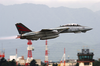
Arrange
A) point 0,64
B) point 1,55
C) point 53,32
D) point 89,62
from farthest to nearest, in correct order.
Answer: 1. point 1,55
2. point 0,64
3. point 89,62
4. point 53,32

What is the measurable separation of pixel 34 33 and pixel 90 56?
270 feet

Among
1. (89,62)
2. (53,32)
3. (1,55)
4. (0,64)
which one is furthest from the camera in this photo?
(1,55)

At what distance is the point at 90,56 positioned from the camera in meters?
148

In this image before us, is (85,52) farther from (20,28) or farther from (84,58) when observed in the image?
(20,28)

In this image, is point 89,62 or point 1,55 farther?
point 1,55

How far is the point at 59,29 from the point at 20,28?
32.0 ft

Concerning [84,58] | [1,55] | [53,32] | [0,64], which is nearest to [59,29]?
[53,32]

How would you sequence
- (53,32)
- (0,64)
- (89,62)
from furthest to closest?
(0,64) → (89,62) → (53,32)

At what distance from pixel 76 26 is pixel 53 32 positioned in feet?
19.6

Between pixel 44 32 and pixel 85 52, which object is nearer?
pixel 44 32

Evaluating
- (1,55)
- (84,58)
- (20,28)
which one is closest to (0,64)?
(1,55)

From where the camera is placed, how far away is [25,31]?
2852 inches

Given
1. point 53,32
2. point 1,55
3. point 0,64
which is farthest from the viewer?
point 1,55

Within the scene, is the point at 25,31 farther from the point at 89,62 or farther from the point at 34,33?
the point at 89,62
